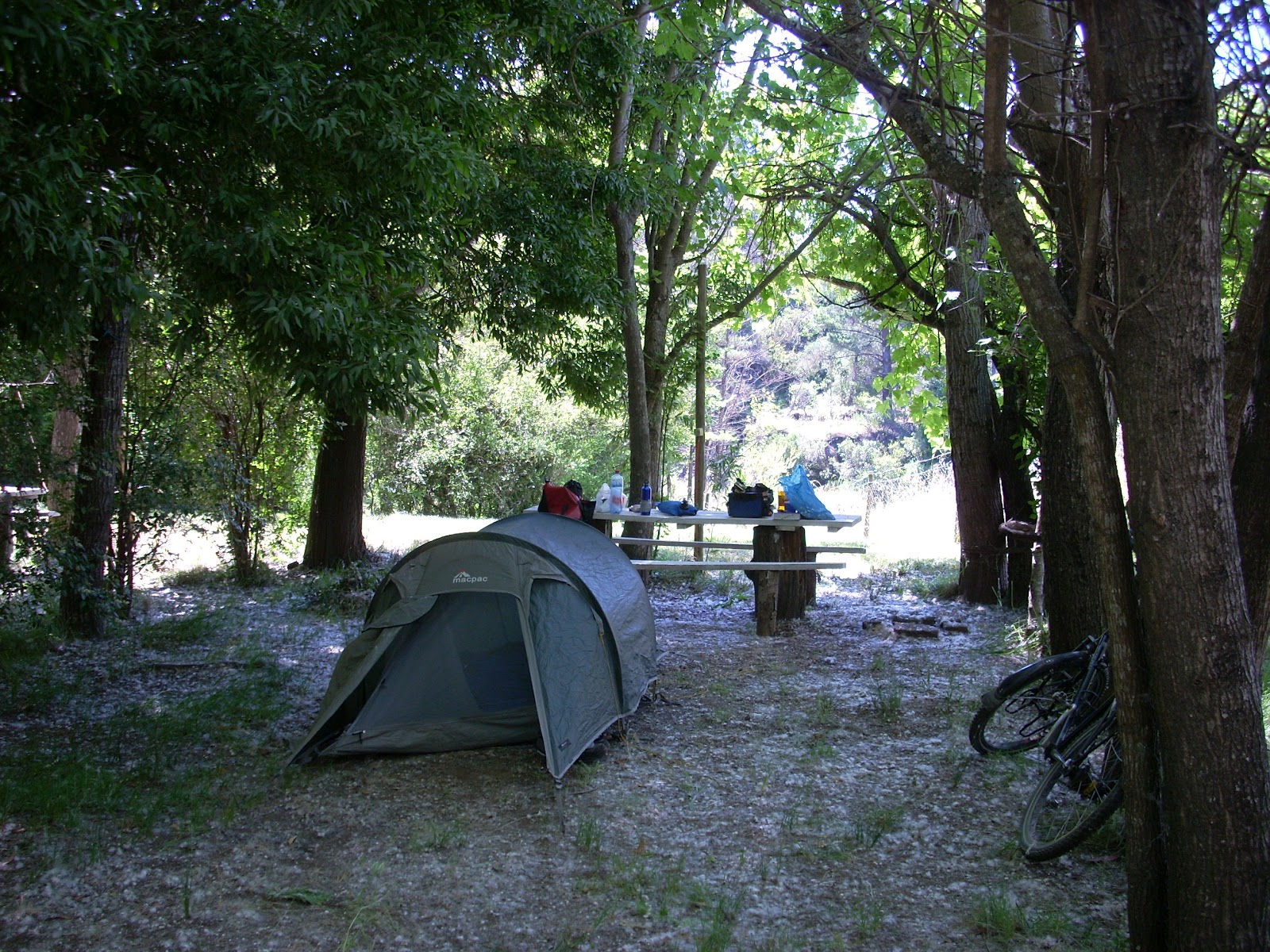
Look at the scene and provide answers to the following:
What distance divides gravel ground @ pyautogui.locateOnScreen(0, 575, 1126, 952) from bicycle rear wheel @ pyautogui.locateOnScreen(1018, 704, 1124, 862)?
0.12 m

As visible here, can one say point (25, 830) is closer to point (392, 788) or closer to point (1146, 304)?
point (392, 788)

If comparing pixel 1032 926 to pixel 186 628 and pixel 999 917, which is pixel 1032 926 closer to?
pixel 999 917

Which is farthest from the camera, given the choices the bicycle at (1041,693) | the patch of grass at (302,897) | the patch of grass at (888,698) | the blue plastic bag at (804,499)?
the blue plastic bag at (804,499)

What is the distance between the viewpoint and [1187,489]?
2.87 metres

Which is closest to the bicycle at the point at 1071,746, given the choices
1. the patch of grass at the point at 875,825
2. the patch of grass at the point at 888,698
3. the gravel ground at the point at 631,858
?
the gravel ground at the point at 631,858

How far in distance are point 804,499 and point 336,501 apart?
5523 mm

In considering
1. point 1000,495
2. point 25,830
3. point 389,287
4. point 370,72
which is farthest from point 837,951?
point 1000,495

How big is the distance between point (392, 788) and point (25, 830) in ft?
5.05

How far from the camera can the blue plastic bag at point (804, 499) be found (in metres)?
8.41

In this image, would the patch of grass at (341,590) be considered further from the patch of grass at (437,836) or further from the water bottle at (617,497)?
the patch of grass at (437,836)

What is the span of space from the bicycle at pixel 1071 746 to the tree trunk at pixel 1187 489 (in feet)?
2.43

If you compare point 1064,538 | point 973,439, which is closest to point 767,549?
point 1064,538

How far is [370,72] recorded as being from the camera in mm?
5191

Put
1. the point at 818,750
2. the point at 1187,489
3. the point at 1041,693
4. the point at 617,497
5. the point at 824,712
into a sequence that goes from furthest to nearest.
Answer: the point at 617,497
the point at 824,712
the point at 818,750
the point at 1041,693
the point at 1187,489
